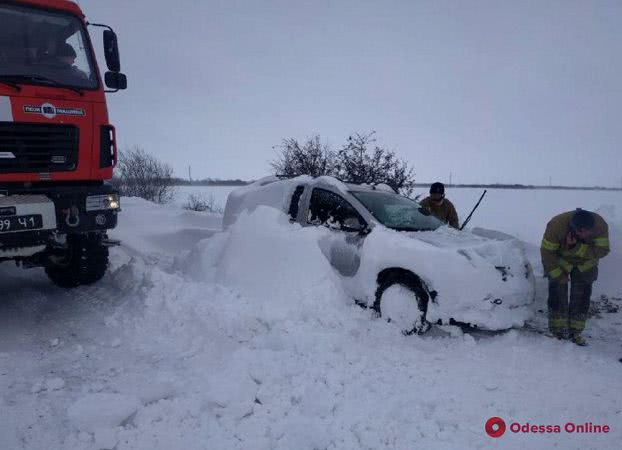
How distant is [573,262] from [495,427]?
109 inches

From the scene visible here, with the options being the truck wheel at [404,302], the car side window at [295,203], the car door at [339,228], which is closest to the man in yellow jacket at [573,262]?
the truck wheel at [404,302]

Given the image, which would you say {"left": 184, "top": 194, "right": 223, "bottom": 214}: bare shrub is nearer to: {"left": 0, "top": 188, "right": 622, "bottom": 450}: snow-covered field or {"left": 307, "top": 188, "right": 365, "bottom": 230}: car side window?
{"left": 0, "top": 188, "right": 622, "bottom": 450}: snow-covered field

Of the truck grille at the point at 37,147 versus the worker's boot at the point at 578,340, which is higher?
the truck grille at the point at 37,147

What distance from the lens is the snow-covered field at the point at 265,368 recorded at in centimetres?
287

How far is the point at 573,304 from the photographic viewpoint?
4801 mm

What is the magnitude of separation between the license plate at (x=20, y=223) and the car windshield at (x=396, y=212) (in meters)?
3.54

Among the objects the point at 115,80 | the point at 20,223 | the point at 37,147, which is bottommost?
the point at 20,223

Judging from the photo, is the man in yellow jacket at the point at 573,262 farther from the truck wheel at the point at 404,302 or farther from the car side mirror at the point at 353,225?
the car side mirror at the point at 353,225

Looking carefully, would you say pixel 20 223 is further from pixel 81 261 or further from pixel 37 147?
pixel 81 261

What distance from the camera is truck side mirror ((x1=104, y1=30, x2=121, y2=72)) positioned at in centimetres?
553

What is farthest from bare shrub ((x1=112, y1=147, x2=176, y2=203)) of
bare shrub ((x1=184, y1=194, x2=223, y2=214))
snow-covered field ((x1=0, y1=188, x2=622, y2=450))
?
snow-covered field ((x1=0, y1=188, x2=622, y2=450))

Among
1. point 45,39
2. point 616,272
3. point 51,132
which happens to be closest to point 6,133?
point 51,132

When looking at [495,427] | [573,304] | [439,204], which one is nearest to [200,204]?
[439,204]

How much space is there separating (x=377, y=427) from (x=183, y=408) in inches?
54.4
